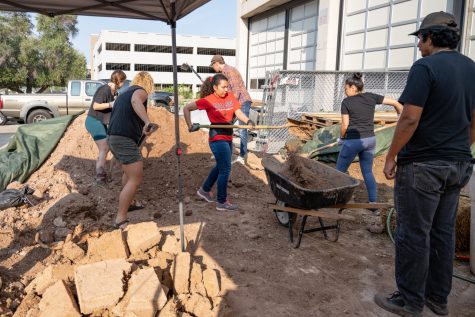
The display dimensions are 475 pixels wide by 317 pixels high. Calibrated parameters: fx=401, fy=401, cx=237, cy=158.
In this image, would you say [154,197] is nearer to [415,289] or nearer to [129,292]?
[129,292]

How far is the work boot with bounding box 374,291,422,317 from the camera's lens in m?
3.01

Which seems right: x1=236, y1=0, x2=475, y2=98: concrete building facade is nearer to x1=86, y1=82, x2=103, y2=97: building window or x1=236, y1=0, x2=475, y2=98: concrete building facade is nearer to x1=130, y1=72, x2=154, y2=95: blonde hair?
x1=86, y1=82, x2=103, y2=97: building window

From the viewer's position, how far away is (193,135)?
850 centimetres

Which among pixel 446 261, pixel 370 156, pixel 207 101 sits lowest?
pixel 446 261

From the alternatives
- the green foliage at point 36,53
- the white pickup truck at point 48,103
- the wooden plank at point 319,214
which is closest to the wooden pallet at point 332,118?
the wooden plank at point 319,214

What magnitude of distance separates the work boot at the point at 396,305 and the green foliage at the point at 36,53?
39.5m

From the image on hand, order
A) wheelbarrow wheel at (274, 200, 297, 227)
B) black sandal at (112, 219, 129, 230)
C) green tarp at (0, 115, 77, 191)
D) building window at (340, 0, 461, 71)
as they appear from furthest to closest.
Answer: building window at (340, 0, 461, 71), green tarp at (0, 115, 77, 191), wheelbarrow wheel at (274, 200, 297, 227), black sandal at (112, 219, 129, 230)

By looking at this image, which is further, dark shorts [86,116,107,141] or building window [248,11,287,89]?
building window [248,11,287,89]

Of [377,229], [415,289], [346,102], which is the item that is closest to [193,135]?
[346,102]

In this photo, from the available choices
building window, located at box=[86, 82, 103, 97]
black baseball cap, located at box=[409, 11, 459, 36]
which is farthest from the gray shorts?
building window, located at box=[86, 82, 103, 97]

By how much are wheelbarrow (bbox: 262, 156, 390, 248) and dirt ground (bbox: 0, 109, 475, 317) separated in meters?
0.27

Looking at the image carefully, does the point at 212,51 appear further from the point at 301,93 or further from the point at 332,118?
the point at 332,118

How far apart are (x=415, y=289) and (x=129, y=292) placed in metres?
2.09

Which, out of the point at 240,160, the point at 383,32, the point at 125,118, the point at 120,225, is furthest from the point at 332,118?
the point at 120,225
